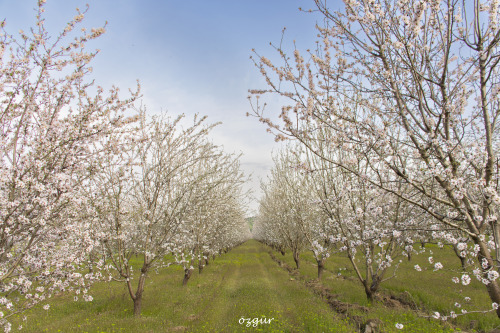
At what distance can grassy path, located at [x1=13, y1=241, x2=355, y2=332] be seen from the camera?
314 inches

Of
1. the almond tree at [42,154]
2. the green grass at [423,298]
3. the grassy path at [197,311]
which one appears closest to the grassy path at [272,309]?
the grassy path at [197,311]

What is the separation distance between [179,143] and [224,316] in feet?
21.7

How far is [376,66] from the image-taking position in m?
4.71

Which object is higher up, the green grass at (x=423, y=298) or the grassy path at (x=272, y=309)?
the grassy path at (x=272, y=309)

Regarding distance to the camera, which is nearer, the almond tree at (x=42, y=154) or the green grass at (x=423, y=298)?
the almond tree at (x=42, y=154)

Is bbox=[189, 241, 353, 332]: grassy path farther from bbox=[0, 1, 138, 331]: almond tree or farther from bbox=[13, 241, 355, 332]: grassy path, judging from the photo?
bbox=[0, 1, 138, 331]: almond tree

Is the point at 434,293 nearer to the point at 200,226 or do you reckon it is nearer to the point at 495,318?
the point at 495,318

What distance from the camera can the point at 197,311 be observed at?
9.96 m

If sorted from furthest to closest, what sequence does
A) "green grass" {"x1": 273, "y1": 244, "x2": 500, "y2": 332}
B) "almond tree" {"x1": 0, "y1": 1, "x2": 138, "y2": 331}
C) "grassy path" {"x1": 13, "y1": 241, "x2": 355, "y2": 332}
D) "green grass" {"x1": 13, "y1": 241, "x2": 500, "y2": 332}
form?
1. "grassy path" {"x1": 13, "y1": 241, "x2": 355, "y2": 332}
2. "green grass" {"x1": 13, "y1": 241, "x2": 500, "y2": 332}
3. "green grass" {"x1": 273, "y1": 244, "x2": 500, "y2": 332}
4. "almond tree" {"x1": 0, "y1": 1, "x2": 138, "y2": 331}

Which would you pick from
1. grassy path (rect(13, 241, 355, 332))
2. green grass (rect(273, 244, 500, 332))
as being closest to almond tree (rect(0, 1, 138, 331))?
grassy path (rect(13, 241, 355, 332))

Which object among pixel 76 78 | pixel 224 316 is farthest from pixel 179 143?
pixel 224 316

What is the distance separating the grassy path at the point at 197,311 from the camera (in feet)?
26.2

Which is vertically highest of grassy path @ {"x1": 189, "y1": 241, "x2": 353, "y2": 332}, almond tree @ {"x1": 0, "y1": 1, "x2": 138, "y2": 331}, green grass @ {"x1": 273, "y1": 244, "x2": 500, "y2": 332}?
almond tree @ {"x1": 0, "y1": 1, "x2": 138, "y2": 331}

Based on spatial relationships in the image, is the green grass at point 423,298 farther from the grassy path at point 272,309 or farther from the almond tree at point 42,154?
the almond tree at point 42,154
